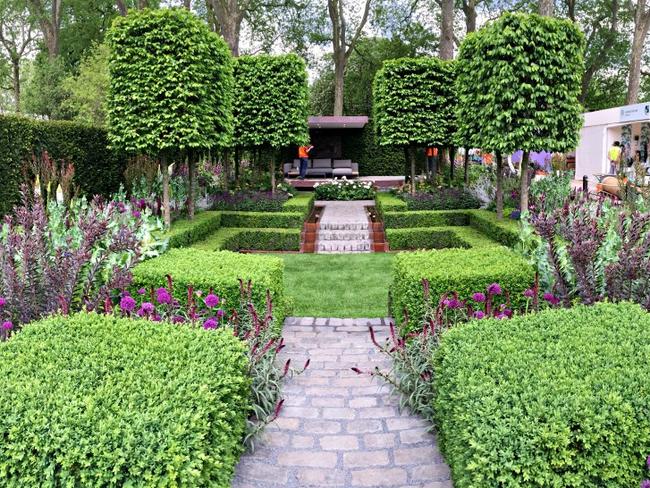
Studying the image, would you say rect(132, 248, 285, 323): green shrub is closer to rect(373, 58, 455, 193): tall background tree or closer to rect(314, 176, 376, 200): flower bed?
rect(373, 58, 455, 193): tall background tree

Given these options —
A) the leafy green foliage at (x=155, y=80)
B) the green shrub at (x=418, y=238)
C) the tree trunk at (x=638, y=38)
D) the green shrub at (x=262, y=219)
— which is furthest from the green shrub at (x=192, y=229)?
the tree trunk at (x=638, y=38)

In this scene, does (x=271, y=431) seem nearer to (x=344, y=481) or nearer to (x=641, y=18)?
(x=344, y=481)

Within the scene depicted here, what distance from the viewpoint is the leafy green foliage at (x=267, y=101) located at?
1330 cm

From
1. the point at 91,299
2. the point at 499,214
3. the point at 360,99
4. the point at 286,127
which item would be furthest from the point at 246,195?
the point at 360,99

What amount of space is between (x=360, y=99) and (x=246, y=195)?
1962 cm

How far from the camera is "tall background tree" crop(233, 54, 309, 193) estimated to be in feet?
43.6

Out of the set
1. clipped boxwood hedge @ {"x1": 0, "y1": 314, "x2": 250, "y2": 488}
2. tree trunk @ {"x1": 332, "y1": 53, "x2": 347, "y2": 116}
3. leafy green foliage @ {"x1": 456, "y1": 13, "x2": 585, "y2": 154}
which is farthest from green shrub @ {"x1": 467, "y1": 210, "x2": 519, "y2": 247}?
tree trunk @ {"x1": 332, "y1": 53, "x2": 347, "y2": 116}

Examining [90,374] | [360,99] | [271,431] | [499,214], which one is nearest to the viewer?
[90,374]

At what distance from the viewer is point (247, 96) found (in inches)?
525

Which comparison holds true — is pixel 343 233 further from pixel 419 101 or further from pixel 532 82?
pixel 532 82

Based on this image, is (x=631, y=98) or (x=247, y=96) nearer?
(x=247, y=96)

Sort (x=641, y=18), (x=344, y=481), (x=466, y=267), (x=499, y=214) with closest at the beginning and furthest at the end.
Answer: (x=344, y=481), (x=466, y=267), (x=499, y=214), (x=641, y=18)

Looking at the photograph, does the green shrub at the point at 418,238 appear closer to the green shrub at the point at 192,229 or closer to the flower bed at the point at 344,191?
the green shrub at the point at 192,229

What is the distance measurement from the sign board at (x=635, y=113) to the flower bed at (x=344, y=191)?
911 centimetres
